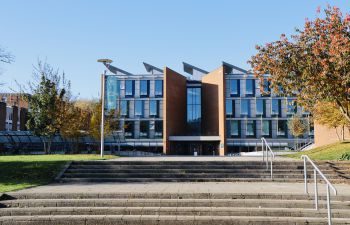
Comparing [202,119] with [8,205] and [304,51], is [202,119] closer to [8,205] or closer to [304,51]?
[304,51]

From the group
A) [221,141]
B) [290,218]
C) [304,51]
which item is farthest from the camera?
[221,141]

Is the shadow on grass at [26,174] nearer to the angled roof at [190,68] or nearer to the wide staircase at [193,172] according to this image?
the wide staircase at [193,172]

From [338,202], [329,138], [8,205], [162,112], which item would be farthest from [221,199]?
[162,112]

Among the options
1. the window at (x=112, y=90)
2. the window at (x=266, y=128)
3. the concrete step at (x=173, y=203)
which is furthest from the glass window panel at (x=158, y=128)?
the concrete step at (x=173, y=203)

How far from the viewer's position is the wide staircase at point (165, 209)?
8.15 m

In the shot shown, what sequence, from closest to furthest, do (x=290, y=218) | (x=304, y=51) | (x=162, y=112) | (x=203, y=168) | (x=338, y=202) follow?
1. (x=290, y=218)
2. (x=338, y=202)
3. (x=304, y=51)
4. (x=203, y=168)
5. (x=162, y=112)

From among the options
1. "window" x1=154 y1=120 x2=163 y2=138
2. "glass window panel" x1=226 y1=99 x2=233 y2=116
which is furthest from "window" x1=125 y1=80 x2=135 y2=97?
"glass window panel" x1=226 y1=99 x2=233 y2=116

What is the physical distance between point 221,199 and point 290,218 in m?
1.89

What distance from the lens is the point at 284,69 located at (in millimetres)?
13266

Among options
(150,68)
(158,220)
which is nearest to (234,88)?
(150,68)

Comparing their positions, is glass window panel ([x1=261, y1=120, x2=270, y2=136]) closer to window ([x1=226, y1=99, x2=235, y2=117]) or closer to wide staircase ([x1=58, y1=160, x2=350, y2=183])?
window ([x1=226, y1=99, x2=235, y2=117])

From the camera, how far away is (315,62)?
12.4m

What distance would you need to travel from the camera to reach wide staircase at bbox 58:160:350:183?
13.0m

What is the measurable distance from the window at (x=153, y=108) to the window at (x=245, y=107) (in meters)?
12.6
